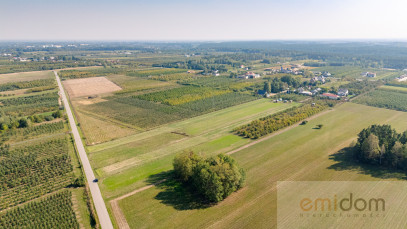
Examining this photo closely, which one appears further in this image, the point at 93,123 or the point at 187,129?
the point at 93,123

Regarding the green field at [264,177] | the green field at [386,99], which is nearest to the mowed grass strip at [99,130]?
the green field at [264,177]

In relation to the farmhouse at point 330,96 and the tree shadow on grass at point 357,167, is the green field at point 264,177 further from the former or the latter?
the farmhouse at point 330,96

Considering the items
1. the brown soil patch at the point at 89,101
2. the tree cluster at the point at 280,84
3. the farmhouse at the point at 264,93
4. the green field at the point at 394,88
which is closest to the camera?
the brown soil patch at the point at 89,101

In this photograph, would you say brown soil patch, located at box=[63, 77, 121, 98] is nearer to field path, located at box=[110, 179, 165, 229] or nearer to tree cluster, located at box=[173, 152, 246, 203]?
field path, located at box=[110, 179, 165, 229]

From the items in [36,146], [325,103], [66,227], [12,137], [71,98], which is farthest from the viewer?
[71,98]

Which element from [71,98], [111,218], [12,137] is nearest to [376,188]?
[111,218]

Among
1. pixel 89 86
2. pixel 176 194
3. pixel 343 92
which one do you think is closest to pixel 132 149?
pixel 176 194

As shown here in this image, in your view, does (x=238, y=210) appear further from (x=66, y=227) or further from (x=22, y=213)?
(x=22, y=213)
